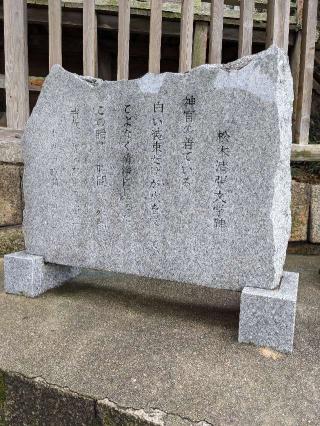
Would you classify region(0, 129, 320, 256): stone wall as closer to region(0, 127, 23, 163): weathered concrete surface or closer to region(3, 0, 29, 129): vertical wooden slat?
region(0, 127, 23, 163): weathered concrete surface

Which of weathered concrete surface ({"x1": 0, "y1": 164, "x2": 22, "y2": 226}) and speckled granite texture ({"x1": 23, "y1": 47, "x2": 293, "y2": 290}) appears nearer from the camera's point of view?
speckled granite texture ({"x1": 23, "y1": 47, "x2": 293, "y2": 290})

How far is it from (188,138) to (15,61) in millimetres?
1880

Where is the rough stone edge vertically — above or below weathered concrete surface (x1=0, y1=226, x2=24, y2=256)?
below

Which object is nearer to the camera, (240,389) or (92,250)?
(240,389)

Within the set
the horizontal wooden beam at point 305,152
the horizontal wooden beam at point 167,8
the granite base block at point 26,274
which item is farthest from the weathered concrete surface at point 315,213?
the granite base block at point 26,274

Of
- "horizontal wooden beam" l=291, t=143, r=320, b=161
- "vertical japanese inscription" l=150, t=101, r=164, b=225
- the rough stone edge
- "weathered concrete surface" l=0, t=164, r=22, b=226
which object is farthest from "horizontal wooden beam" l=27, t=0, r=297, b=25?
the rough stone edge

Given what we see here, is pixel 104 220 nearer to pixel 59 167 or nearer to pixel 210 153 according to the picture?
pixel 59 167

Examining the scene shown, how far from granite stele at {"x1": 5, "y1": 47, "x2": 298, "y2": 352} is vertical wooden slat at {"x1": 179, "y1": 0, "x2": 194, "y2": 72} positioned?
104cm

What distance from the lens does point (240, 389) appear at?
145 cm

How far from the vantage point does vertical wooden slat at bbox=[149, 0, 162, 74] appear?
9.41ft

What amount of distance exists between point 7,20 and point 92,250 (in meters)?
2.03

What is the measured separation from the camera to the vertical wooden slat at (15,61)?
2.98m

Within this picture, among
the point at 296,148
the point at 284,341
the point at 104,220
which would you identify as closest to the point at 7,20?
the point at 104,220

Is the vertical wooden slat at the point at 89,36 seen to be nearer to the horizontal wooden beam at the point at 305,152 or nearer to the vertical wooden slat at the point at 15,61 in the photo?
the vertical wooden slat at the point at 15,61
